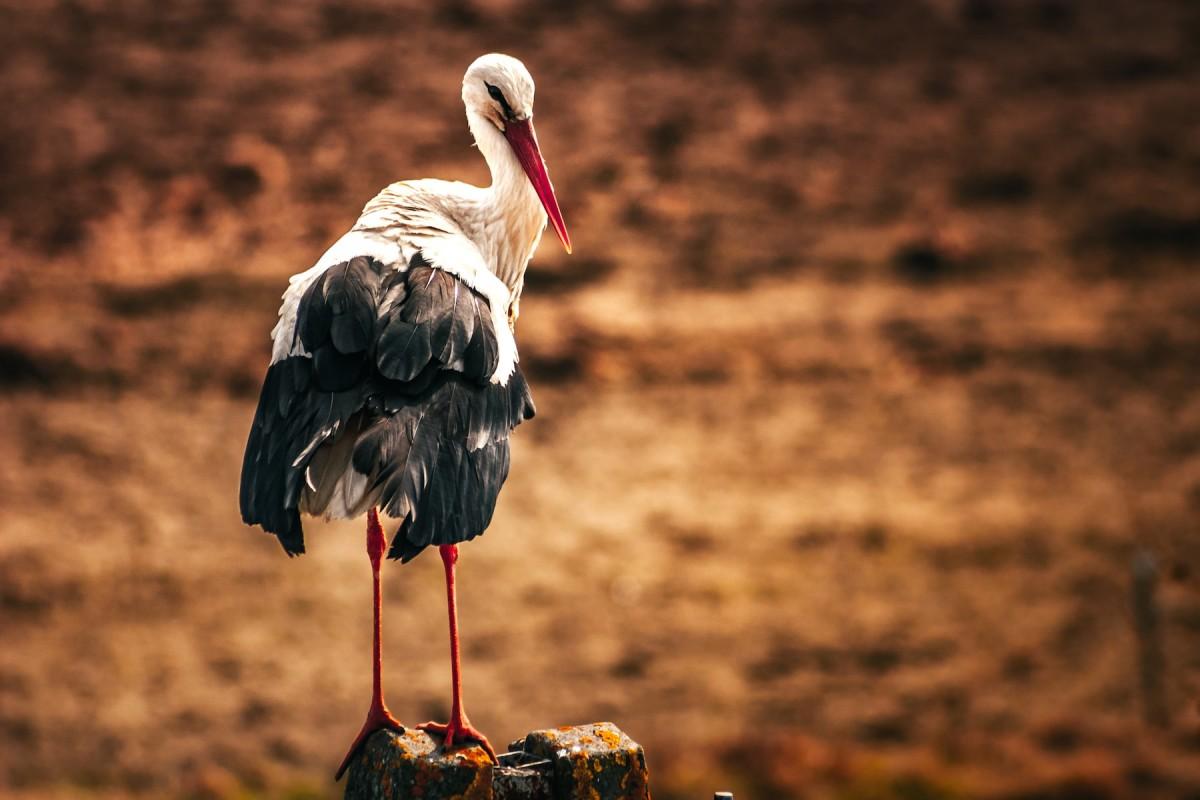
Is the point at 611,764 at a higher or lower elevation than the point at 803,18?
lower

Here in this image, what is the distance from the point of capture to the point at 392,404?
5.27 meters

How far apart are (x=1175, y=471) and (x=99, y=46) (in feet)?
46.9

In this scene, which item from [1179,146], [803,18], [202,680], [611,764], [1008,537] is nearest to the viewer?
[611,764]

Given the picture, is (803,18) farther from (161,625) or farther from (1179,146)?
(161,625)

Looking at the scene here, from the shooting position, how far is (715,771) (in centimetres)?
1345

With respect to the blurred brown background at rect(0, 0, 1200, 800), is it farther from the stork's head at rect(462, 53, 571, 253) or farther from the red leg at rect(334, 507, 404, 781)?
the red leg at rect(334, 507, 404, 781)

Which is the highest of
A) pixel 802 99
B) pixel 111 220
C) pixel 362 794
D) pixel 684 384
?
pixel 802 99

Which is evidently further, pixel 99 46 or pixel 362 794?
pixel 99 46

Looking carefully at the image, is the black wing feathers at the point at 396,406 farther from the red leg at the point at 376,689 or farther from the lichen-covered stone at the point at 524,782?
the lichen-covered stone at the point at 524,782

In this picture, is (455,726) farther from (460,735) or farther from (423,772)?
(423,772)

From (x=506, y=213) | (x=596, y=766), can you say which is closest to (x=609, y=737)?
(x=596, y=766)

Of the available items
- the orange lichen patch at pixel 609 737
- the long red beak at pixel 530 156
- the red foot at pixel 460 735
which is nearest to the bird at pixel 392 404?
the red foot at pixel 460 735

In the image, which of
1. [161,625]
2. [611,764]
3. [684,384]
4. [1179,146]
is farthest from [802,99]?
[611,764]

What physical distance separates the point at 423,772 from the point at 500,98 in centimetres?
274
